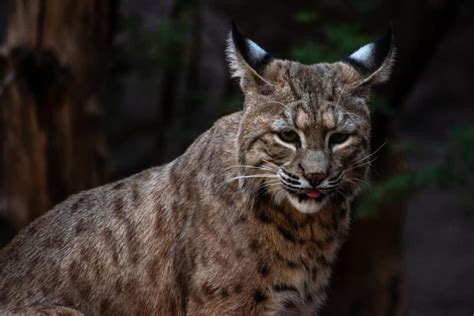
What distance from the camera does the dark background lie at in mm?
7645

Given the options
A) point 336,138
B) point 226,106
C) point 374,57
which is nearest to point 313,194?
point 336,138

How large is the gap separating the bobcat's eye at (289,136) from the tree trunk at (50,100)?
351cm

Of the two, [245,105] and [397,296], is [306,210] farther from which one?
[397,296]

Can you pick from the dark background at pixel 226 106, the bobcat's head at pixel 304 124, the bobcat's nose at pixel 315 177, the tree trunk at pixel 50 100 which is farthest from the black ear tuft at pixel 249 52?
the tree trunk at pixel 50 100

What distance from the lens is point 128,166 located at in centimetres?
1241

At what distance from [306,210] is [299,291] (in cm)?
43

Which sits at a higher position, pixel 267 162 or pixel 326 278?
pixel 267 162

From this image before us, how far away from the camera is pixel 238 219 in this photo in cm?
466

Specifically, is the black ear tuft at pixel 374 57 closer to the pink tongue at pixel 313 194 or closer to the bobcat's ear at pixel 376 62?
the bobcat's ear at pixel 376 62

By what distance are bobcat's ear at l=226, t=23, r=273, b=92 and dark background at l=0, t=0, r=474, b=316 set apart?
128cm

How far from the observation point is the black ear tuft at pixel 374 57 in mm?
4723

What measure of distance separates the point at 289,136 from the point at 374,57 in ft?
2.21

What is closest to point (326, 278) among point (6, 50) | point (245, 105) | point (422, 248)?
point (245, 105)

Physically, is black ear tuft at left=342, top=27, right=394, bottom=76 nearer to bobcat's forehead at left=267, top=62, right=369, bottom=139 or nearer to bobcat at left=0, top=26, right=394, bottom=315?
bobcat at left=0, top=26, right=394, bottom=315
